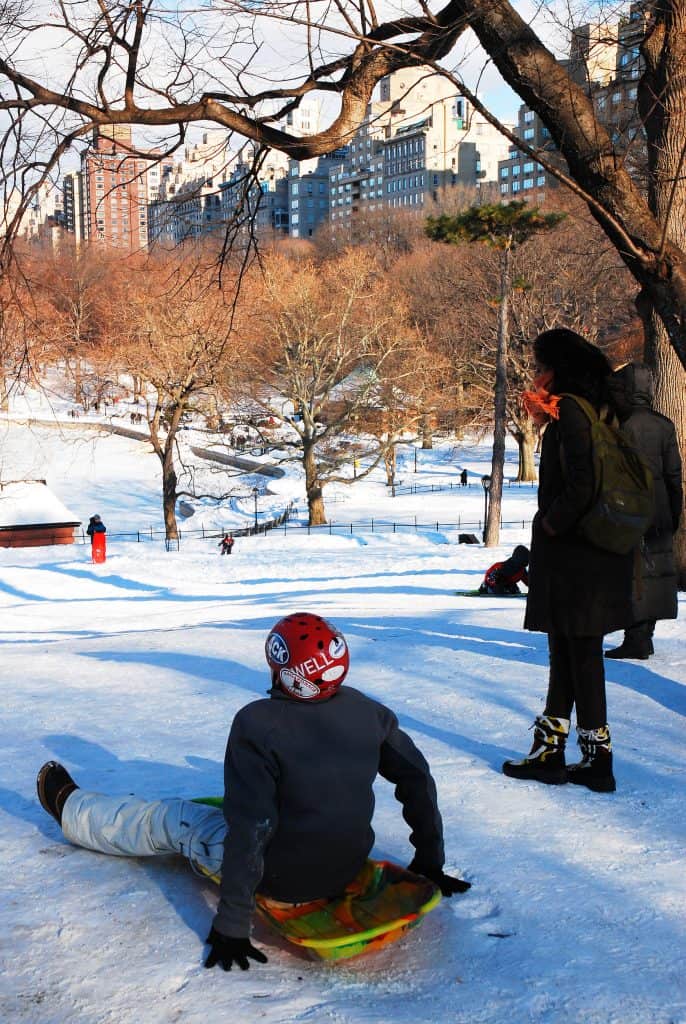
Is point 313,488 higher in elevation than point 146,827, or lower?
higher

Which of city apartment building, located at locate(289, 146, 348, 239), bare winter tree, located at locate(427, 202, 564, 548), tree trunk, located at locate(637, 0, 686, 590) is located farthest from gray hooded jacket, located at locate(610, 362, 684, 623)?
city apartment building, located at locate(289, 146, 348, 239)

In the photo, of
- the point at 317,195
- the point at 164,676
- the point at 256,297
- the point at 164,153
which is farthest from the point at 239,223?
the point at 317,195

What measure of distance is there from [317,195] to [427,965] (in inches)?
7916

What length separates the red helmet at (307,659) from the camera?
9.75 feet

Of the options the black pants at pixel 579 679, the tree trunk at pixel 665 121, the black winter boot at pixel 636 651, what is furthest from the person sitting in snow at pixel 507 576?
the black pants at pixel 579 679

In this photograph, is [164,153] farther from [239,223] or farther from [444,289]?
[444,289]

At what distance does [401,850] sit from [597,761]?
3.60 feet

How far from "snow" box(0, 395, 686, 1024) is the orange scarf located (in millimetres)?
1613

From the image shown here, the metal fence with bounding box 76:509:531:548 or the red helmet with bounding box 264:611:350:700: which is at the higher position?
the red helmet with bounding box 264:611:350:700

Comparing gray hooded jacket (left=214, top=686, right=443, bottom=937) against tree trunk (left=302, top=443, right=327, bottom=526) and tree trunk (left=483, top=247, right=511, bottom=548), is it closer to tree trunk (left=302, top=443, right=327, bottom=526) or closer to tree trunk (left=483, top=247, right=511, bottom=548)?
tree trunk (left=483, top=247, right=511, bottom=548)

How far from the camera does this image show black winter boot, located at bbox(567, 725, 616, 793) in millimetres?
4395

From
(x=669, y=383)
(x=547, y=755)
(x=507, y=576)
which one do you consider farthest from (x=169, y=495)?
(x=547, y=755)

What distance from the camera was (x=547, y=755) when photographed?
451cm

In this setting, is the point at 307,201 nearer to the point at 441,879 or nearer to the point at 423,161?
the point at 423,161
